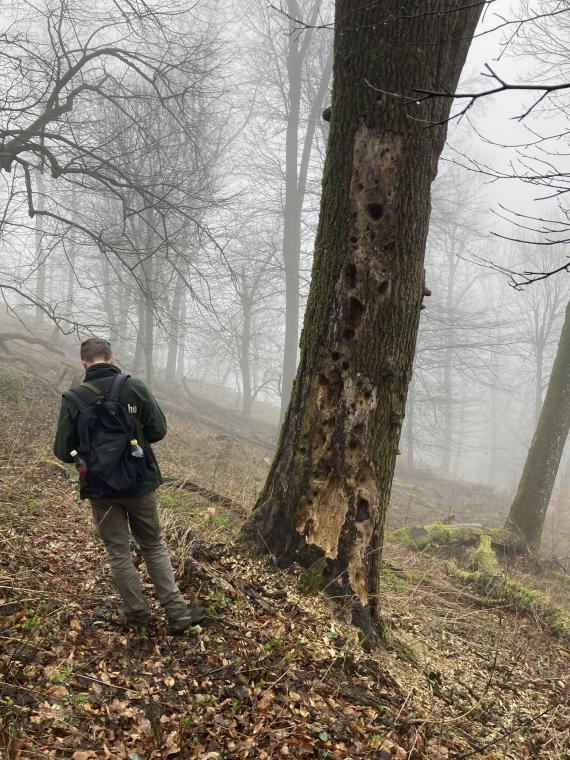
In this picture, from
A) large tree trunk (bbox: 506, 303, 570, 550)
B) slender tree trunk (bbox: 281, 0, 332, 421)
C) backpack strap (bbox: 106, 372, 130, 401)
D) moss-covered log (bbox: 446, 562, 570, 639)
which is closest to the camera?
backpack strap (bbox: 106, 372, 130, 401)

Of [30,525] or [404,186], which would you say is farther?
[30,525]

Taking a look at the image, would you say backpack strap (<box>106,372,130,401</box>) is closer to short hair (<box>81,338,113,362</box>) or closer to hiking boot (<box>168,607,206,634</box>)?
short hair (<box>81,338,113,362</box>)

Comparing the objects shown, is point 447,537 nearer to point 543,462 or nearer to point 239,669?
point 543,462

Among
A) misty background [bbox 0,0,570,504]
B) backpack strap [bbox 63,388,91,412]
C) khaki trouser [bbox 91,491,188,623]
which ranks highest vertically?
misty background [bbox 0,0,570,504]

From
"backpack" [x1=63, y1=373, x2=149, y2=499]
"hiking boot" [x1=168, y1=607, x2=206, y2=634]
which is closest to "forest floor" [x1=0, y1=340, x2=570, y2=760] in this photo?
"hiking boot" [x1=168, y1=607, x2=206, y2=634]

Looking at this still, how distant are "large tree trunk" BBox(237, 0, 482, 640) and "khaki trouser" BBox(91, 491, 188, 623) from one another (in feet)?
3.25

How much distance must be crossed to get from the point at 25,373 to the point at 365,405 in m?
10.4

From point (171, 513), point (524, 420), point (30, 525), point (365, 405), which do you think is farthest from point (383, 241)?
point (524, 420)

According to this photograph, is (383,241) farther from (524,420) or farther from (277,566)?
(524,420)

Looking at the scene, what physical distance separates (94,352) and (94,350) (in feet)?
0.05

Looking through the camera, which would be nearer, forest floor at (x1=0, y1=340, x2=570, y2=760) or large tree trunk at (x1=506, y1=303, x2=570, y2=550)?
forest floor at (x1=0, y1=340, x2=570, y2=760)

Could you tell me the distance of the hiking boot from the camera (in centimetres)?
327

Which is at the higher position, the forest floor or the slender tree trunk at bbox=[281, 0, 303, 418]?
the slender tree trunk at bbox=[281, 0, 303, 418]

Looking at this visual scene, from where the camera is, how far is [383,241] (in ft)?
11.3
